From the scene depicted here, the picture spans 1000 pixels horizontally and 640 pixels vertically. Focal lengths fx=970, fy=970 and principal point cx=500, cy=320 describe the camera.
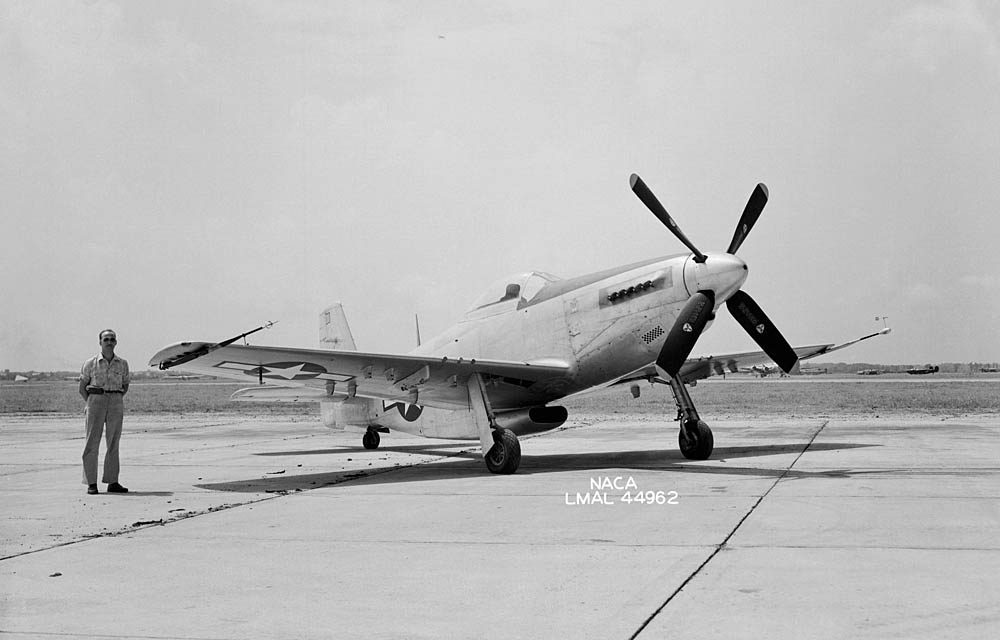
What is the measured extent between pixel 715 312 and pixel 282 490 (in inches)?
232

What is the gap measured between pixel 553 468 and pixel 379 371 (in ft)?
9.12

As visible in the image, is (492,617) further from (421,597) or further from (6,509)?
(6,509)

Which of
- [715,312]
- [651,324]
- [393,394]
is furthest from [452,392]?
[715,312]

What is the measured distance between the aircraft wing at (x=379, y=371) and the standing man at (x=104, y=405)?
38.4 inches

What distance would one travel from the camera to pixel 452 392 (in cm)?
1427

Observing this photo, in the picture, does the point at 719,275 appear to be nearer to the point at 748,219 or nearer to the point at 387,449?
the point at 748,219

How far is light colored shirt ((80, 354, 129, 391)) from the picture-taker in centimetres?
1166

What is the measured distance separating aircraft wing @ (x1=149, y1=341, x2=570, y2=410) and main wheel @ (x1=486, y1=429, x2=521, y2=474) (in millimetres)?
1001

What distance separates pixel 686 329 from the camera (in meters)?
12.3

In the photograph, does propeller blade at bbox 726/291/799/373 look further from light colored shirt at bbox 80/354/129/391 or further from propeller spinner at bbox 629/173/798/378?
light colored shirt at bbox 80/354/129/391

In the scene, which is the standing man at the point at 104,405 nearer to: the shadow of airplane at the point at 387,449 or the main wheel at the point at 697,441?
the shadow of airplane at the point at 387,449

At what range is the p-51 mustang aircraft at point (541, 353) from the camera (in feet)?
40.7

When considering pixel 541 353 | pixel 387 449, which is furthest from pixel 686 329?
pixel 387 449

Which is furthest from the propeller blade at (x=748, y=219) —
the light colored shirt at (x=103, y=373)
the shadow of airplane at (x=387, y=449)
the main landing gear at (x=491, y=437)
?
the light colored shirt at (x=103, y=373)
